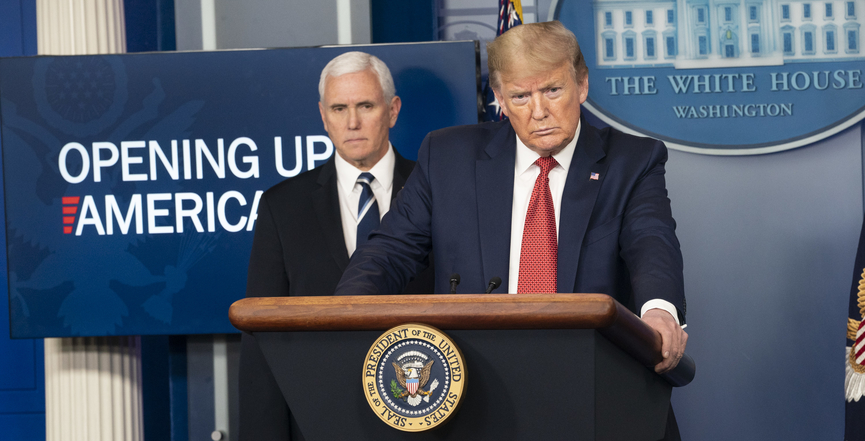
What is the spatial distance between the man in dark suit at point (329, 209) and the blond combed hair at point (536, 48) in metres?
0.92

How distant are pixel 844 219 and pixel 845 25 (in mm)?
785

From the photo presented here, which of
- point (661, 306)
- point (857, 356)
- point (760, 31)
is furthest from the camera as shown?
point (760, 31)

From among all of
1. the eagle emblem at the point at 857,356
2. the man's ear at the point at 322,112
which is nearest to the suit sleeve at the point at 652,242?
the man's ear at the point at 322,112

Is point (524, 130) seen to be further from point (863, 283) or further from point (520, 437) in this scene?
point (863, 283)

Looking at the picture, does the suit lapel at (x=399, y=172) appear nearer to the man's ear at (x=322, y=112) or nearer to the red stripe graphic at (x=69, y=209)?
the man's ear at (x=322, y=112)

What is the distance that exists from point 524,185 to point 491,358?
783mm

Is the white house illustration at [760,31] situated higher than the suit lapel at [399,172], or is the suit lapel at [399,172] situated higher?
the white house illustration at [760,31]

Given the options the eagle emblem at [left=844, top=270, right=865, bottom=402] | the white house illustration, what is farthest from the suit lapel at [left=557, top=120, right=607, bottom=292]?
the white house illustration

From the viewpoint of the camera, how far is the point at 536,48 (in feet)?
5.34

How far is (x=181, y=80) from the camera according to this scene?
112 inches

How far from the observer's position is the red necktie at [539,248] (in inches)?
63.2

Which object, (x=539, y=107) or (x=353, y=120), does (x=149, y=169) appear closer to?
(x=353, y=120)

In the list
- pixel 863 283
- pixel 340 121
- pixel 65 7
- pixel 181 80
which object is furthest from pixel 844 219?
pixel 65 7

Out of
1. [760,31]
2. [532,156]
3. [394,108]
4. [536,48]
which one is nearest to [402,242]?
[532,156]
